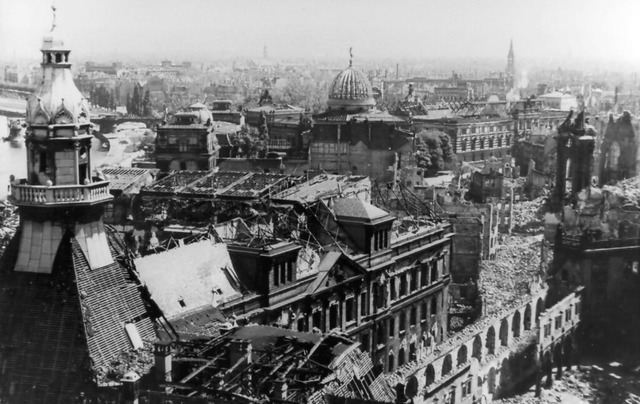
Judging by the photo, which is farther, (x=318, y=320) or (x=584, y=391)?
(x=584, y=391)

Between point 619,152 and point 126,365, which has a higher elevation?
point 126,365

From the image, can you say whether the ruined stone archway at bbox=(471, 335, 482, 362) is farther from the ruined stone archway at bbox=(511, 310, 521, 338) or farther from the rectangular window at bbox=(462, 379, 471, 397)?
the ruined stone archway at bbox=(511, 310, 521, 338)

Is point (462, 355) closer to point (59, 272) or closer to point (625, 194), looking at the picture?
point (59, 272)

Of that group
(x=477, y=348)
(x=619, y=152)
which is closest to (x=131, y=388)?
(x=477, y=348)

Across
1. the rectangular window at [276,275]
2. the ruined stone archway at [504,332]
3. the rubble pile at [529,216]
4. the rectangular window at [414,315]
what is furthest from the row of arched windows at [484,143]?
the rectangular window at [276,275]

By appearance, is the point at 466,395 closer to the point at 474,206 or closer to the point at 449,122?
the point at 474,206

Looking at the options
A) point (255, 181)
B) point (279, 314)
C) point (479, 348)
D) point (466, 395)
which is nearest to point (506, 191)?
point (255, 181)
